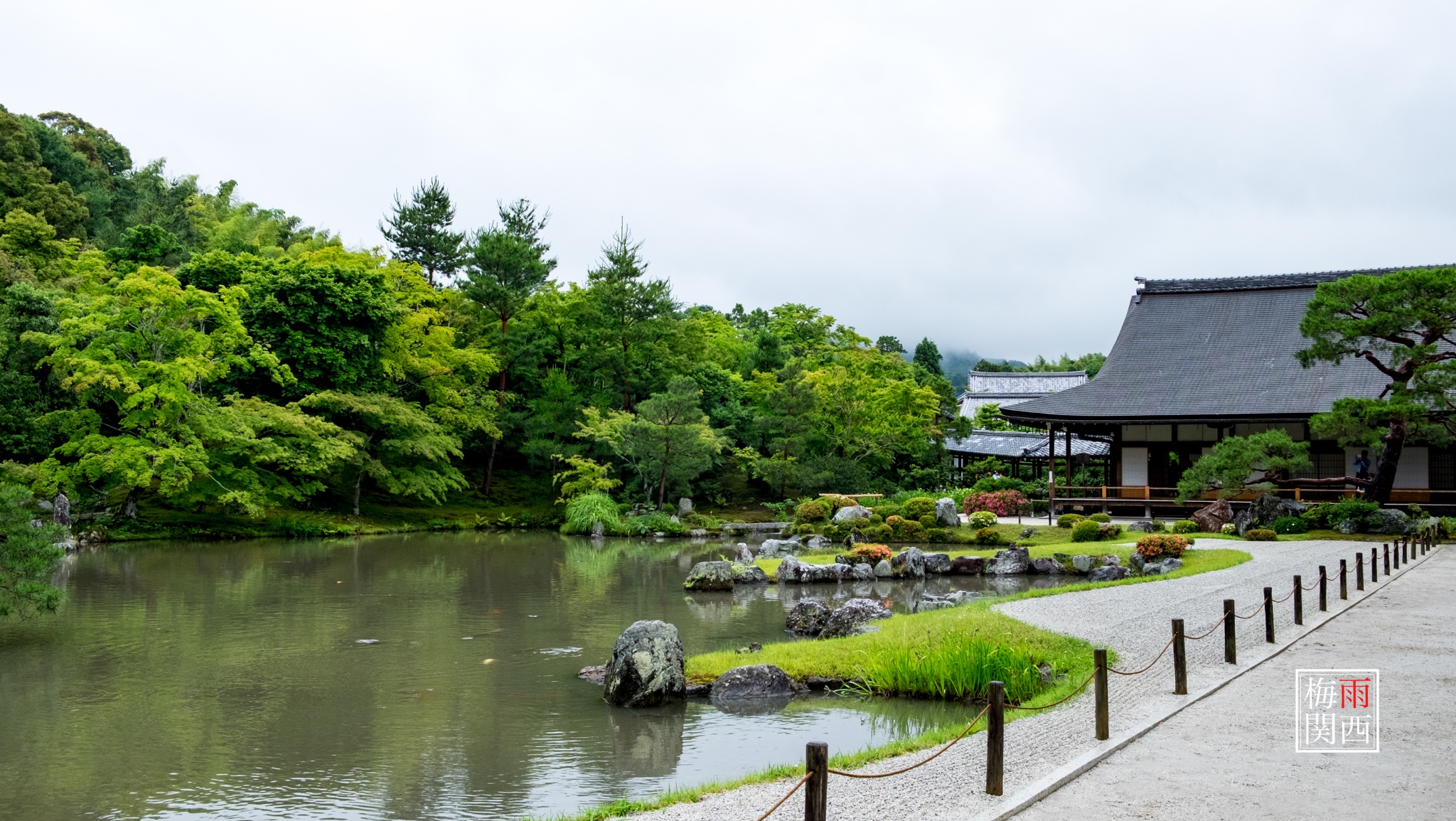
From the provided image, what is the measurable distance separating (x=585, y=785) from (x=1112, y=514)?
72.3 feet

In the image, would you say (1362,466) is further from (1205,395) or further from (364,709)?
(364,709)

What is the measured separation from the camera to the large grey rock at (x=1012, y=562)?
19.2 metres

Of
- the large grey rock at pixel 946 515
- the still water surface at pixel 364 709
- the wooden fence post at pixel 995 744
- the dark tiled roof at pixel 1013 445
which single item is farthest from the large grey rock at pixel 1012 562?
the dark tiled roof at pixel 1013 445

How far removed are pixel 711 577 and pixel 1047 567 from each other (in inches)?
262

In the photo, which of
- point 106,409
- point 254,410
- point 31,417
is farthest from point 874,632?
point 106,409

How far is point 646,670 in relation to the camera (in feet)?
31.0

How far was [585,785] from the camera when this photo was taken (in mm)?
7148

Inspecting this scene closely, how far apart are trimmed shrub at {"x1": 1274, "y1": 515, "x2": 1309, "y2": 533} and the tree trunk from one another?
144 cm

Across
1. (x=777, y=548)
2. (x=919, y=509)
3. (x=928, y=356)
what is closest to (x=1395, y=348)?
(x=919, y=509)

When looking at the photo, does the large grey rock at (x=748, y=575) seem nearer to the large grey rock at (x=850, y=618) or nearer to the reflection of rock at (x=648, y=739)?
the large grey rock at (x=850, y=618)

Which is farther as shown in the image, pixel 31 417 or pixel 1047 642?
pixel 31 417

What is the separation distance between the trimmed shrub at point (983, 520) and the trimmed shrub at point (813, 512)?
163 inches

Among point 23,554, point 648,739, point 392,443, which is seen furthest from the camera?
point 392,443

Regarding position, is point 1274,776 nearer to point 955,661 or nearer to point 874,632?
point 955,661
